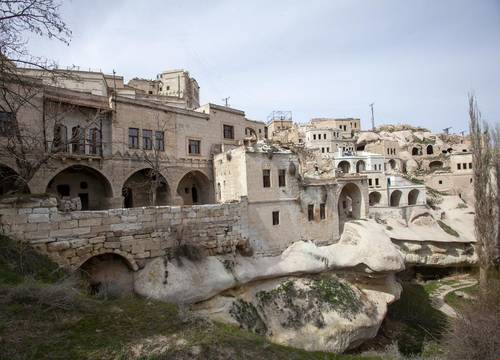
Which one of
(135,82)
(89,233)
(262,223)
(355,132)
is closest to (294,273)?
(262,223)

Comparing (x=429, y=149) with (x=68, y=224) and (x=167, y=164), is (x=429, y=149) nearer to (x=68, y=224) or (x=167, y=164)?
(x=167, y=164)

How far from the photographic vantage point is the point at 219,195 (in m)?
21.0

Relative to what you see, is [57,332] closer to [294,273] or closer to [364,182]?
[294,273]

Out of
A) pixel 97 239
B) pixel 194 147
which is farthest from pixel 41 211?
pixel 194 147

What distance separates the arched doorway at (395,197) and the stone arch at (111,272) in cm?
3105

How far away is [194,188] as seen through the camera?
23.3 metres

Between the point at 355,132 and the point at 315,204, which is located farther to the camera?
the point at 355,132

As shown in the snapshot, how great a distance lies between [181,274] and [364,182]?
1806cm

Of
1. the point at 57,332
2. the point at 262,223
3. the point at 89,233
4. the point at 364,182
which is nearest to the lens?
the point at 57,332

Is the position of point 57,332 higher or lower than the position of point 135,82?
lower

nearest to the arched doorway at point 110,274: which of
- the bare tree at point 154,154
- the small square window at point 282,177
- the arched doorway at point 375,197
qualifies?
the bare tree at point 154,154

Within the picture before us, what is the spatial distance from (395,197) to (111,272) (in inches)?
1263

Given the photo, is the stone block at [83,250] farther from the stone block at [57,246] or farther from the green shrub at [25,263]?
the green shrub at [25,263]

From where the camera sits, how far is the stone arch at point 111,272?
10.9 m
